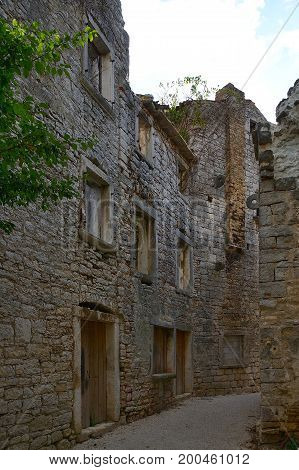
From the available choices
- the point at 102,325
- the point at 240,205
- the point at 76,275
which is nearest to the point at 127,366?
the point at 102,325

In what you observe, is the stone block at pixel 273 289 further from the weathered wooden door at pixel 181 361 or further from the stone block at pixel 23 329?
the weathered wooden door at pixel 181 361

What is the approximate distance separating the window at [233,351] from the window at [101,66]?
764cm

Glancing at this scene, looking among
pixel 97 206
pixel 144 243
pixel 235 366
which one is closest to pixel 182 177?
pixel 144 243

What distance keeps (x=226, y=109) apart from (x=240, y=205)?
2.76 metres

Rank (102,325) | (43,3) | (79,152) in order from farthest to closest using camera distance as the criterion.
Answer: (102,325), (79,152), (43,3)

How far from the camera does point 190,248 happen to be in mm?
13531

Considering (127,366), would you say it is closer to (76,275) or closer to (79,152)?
(76,275)

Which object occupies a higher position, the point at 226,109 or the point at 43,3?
the point at 226,109

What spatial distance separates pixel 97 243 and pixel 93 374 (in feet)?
6.13

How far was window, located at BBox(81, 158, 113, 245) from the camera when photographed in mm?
7984

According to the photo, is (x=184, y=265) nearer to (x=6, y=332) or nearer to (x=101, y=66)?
(x=101, y=66)

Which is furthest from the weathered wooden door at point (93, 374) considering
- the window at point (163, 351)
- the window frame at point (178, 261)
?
the window frame at point (178, 261)

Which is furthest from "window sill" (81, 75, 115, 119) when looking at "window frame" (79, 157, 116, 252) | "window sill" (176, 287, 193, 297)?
"window sill" (176, 287, 193, 297)

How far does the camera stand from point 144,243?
10.6 m
